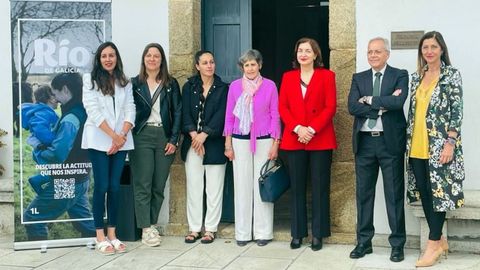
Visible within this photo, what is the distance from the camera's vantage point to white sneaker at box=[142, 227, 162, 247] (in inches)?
215

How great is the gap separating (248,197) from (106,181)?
4.11ft

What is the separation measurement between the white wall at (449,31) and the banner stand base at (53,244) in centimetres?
284

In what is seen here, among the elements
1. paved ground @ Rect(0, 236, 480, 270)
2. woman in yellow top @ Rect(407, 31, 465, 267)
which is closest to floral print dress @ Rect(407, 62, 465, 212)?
woman in yellow top @ Rect(407, 31, 465, 267)

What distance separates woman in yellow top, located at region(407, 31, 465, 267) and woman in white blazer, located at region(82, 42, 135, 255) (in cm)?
238

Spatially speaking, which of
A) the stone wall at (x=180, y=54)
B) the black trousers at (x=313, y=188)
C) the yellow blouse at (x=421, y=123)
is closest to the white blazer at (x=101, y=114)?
the stone wall at (x=180, y=54)

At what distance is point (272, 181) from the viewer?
5.29 m

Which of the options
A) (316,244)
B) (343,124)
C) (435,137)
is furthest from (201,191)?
(435,137)

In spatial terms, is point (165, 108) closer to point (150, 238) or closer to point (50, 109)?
point (50, 109)

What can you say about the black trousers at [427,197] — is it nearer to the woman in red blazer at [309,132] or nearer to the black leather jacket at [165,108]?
the woman in red blazer at [309,132]

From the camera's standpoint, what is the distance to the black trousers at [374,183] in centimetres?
480

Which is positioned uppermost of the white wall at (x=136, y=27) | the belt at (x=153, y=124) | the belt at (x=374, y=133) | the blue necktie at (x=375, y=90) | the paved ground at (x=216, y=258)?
the white wall at (x=136, y=27)

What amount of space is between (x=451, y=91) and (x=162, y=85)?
2497 millimetres

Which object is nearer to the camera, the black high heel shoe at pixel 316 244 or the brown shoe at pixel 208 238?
the black high heel shoe at pixel 316 244

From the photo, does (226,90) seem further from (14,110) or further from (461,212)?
(461,212)
